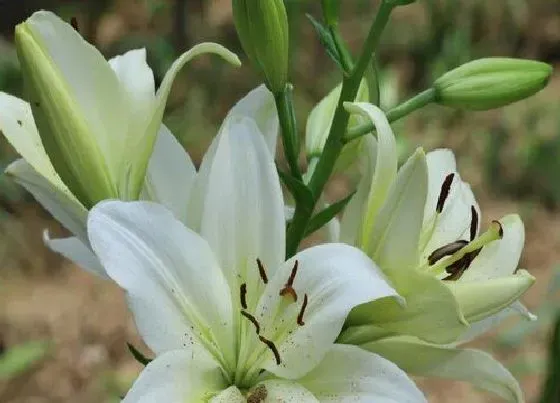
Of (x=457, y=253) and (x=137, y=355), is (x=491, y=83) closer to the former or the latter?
(x=457, y=253)

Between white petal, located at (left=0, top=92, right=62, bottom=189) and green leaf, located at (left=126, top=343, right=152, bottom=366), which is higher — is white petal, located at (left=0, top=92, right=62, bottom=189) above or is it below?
above

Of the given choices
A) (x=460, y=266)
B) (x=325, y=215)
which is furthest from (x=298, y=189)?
(x=460, y=266)

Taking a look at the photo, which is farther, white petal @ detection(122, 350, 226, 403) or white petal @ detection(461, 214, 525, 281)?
white petal @ detection(461, 214, 525, 281)

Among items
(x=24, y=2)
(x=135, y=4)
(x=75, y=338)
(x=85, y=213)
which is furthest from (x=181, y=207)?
(x=135, y=4)

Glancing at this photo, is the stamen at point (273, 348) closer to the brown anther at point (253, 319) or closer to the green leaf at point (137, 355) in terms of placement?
the brown anther at point (253, 319)

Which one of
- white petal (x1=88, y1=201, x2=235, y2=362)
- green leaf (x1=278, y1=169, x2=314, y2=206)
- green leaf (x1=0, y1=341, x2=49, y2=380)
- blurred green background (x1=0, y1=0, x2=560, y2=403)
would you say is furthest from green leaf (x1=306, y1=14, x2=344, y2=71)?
green leaf (x1=0, y1=341, x2=49, y2=380)

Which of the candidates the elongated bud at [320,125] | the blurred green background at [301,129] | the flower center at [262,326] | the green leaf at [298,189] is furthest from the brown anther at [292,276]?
the blurred green background at [301,129]

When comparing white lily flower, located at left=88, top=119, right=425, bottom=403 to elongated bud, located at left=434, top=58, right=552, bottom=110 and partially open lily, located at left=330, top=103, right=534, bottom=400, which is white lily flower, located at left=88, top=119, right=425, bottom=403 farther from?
elongated bud, located at left=434, top=58, right=552, bottom=110
